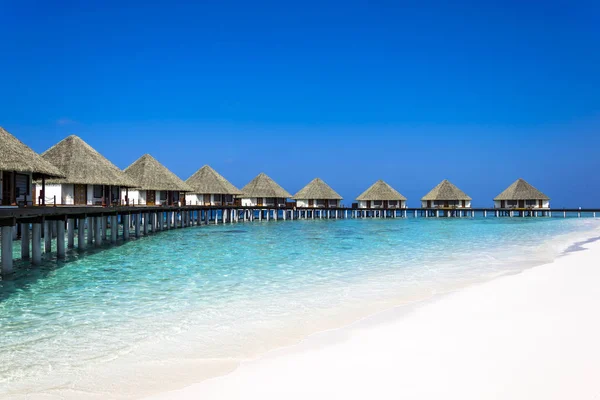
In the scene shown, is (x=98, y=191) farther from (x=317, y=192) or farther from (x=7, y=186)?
(x=317, y=192)

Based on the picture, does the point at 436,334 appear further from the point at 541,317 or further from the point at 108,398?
the point at 108,398

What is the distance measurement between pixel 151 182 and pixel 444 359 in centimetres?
3552

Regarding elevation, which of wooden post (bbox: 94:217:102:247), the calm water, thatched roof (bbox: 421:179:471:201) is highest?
thatched roof (bbox: 421:179:471:201)

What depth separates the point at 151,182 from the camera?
38156 mm

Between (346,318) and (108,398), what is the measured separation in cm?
445

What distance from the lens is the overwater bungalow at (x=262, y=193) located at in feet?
191

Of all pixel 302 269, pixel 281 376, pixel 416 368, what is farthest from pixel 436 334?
pixel 302 269

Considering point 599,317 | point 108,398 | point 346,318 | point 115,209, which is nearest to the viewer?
point 108,398

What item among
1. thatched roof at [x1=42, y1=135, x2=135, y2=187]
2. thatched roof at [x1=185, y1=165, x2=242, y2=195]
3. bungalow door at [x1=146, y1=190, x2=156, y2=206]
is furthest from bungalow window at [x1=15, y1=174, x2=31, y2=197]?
thatched roof at [x1=185, y1=165, x2=242, y2=195]

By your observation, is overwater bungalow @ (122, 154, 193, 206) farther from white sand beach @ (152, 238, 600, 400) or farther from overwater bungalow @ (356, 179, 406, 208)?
white sand beach @ (152, 238, 600, 400)

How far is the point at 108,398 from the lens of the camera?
4832 millimetres

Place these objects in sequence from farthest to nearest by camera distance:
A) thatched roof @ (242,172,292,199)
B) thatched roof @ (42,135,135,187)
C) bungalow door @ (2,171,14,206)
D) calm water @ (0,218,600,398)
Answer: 1. thatched roof @ (242,172,292,199)
2. thatched roof @ (42,135,135,187)
3. bungalow door @ (2,171,14,206)
4. calm water @ (0,218,600,398)

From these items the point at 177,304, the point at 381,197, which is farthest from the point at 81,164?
the point at 381,197

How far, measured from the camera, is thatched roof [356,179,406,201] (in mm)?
64062
